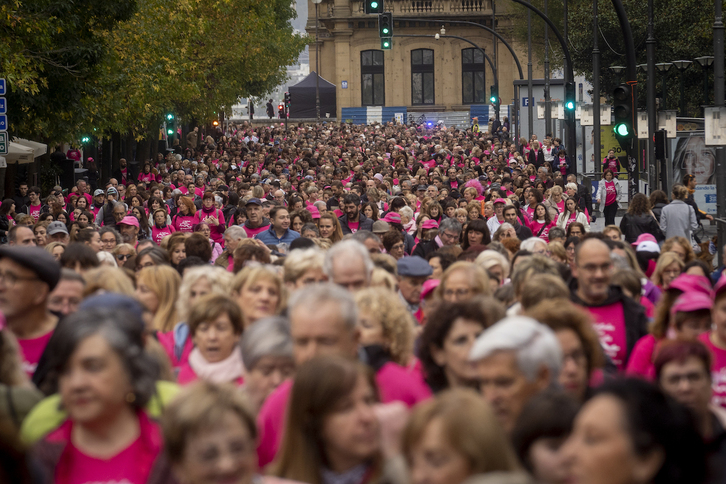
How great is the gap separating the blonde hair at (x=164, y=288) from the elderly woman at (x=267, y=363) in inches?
96.6

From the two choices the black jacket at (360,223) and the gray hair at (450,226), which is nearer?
the gray hair at (450,226)

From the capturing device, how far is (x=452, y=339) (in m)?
5.05

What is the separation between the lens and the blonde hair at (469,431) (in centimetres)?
327

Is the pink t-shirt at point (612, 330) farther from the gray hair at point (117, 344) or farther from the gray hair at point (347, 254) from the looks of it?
the gray hair at point (117, 344)

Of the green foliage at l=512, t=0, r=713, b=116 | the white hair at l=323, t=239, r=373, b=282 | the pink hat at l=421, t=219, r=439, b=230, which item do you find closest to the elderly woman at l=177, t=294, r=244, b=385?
the white hair at l=323, t=239, r=373, b=282

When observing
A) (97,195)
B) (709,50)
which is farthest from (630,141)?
(709,50)

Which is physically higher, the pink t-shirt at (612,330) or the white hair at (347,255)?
the white hair at (347,255)

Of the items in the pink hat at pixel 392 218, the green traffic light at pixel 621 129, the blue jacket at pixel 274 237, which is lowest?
the blue jacket at pixel 274 237

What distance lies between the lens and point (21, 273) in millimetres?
5766

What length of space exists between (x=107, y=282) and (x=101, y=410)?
2.79 m

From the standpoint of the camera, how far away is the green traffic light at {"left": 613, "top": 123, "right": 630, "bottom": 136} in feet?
63.4

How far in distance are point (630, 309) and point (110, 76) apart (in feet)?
61.1

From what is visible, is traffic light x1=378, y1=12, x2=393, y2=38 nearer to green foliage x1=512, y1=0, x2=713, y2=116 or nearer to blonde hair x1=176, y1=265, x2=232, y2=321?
green foliage x1=512, y1=0, x2=713, y2=116

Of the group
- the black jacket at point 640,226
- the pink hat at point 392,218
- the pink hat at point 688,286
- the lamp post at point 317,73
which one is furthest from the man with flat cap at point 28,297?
the lamp post at point 317,73
